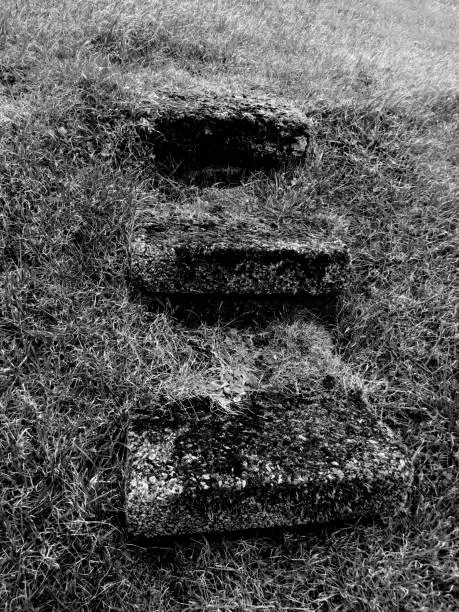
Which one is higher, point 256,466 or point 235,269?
point 235,269

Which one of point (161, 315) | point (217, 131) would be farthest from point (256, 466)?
point (217, 131)

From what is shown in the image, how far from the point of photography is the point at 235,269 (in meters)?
2.73

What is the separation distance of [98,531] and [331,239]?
198cm

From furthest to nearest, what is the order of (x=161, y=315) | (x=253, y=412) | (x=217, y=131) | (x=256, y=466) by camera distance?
(x=217, y=131), (x=161, y=315), (x=253, y=412), (x=256, y=466)

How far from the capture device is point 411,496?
2.41 m

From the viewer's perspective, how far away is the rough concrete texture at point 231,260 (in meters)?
2.68

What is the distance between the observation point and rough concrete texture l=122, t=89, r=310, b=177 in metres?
3.34

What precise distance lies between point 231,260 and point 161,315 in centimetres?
48

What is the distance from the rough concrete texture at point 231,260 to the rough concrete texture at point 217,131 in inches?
28.0

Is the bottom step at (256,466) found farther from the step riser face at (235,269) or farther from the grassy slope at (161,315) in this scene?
the step riser face at (235,269)

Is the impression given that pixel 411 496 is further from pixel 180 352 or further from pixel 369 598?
pixel 180 352

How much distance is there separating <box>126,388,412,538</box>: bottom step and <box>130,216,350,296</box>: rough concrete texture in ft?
2.13

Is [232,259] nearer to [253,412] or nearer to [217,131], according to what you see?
[253,412]

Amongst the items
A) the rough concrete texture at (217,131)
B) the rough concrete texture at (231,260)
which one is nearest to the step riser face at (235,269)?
the rough concrete texture at (231,260)
